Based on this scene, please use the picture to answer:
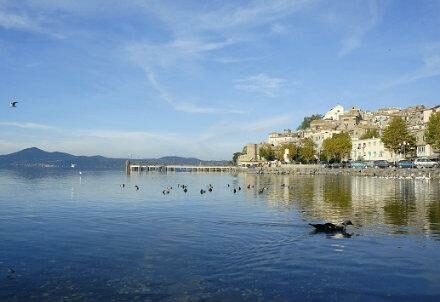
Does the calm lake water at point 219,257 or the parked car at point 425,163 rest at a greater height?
the parked car at point 425,163

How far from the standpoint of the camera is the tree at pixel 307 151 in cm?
17950

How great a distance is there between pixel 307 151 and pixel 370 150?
2767 cm

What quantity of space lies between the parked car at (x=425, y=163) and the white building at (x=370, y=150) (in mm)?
17234

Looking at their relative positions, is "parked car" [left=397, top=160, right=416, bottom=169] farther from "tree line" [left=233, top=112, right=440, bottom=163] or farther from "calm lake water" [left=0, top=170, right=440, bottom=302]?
"calm lake water" [left=0, top=170, right=440, bottom=302]

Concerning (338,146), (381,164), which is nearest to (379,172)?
(381,164)

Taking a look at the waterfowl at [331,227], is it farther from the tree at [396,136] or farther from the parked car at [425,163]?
the tree at [396,136]

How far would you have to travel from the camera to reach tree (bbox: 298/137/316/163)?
180 meters

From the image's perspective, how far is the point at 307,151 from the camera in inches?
7057

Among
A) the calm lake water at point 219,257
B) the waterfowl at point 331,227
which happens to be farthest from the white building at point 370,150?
the waterfowl at point 331,227

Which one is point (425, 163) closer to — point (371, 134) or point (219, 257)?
point (371, 134)

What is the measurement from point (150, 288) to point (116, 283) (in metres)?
1.60

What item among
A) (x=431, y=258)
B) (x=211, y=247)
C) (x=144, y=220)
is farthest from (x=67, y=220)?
(x=431, y=258)

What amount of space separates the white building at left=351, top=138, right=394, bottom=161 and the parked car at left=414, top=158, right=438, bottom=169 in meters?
17.2

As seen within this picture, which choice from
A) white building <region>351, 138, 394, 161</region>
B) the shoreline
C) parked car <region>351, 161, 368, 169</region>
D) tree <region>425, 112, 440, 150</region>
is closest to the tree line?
tree <region>425, 112, 440, 150</region>
